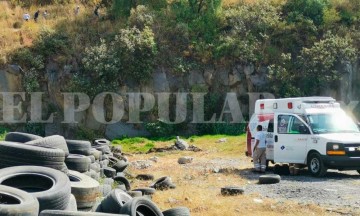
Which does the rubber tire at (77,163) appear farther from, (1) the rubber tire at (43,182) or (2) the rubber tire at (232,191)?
(2) the rubber tire at (232,191)

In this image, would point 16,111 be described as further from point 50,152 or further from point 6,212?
point 6,212

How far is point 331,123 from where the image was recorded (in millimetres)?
16484

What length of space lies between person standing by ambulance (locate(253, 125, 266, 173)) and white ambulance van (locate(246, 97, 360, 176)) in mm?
183

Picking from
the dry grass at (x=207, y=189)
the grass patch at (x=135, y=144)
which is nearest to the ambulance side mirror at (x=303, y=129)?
the dry grass at (x=207, y=189)

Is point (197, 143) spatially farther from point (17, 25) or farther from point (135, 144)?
Result: point (17, 25)

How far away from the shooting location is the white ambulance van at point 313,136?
15.6 m

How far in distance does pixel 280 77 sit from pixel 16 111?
49.5ft

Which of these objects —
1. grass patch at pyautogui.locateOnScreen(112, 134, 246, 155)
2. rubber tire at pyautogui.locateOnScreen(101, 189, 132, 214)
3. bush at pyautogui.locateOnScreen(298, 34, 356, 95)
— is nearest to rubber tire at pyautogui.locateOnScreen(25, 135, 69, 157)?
rubber tire at pyautogui.locateOnScreen(101, 189, 132, 214)

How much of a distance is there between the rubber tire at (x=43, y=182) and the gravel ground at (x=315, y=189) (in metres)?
5.25

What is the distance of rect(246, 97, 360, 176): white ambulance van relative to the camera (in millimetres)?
15562

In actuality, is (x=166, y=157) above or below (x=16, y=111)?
below

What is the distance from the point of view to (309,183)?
1477 cm

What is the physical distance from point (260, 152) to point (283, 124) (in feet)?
3.95

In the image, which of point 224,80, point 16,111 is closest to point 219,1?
point 224,80
